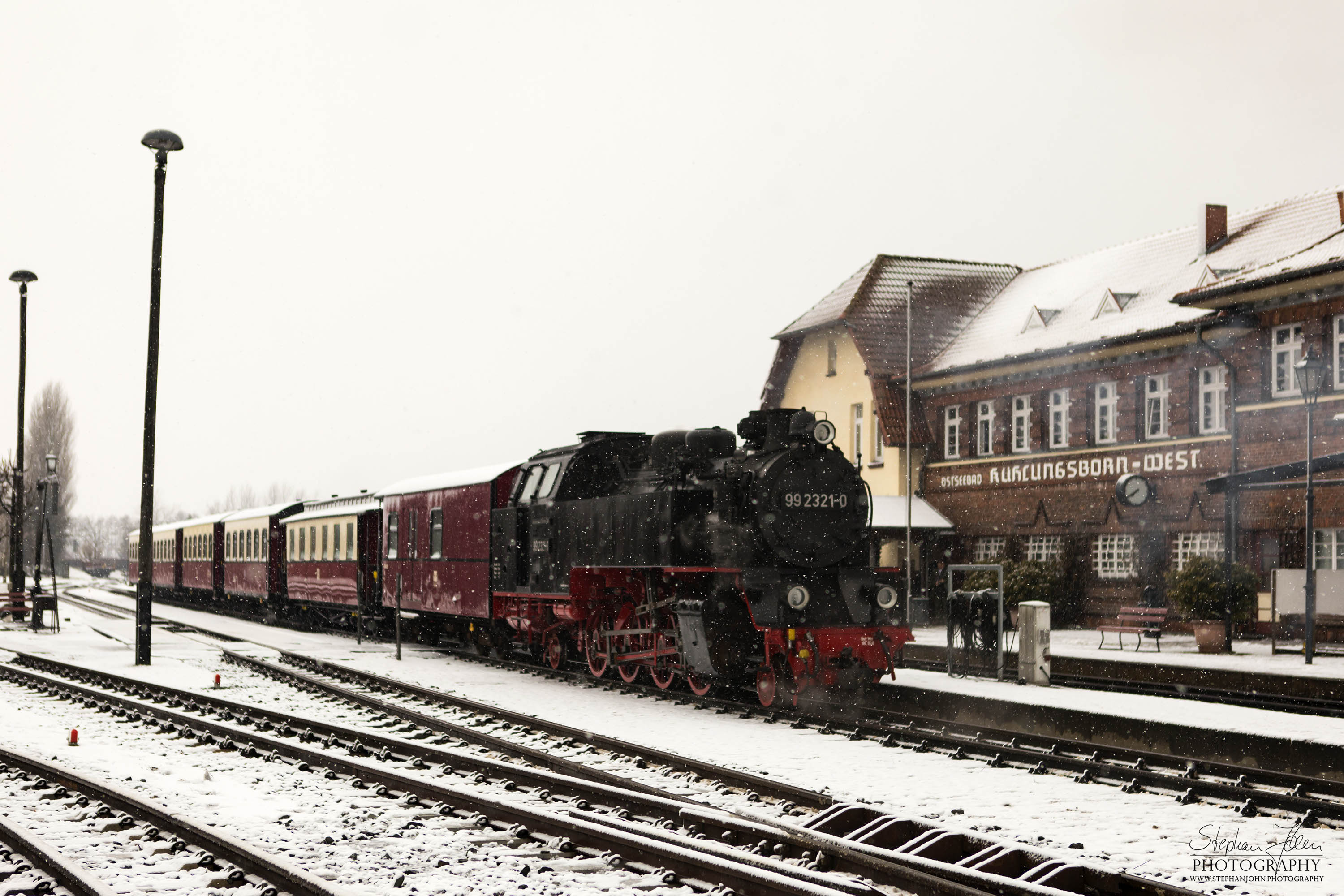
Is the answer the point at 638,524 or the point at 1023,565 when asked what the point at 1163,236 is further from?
the point at 638,524

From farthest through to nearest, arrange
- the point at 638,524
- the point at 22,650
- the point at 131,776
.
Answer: the point at 22,650, the point at 638,524, the point at 131,776

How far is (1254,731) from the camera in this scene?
33.7ft

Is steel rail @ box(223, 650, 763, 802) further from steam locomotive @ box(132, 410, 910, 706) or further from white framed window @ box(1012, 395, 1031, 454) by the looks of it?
white framed window @ box(1012, 395, 1031, 454)

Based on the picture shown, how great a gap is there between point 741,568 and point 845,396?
22581mm

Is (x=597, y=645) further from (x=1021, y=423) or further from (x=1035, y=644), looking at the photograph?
(x=1021, y=423)

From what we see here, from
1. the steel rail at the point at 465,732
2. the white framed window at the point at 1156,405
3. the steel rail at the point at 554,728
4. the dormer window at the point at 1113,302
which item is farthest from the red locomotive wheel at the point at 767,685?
the dormer window at the point at 1113,302

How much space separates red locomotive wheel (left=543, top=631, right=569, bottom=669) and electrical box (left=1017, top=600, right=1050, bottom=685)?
575cm

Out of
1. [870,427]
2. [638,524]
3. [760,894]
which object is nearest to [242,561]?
[870,427]

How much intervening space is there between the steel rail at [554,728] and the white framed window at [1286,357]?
658 inches

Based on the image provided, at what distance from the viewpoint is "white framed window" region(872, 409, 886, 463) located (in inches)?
1337

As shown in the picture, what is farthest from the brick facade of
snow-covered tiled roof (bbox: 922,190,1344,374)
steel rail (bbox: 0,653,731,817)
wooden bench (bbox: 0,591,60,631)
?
wooden bench (bbox: 0,591,60,631)

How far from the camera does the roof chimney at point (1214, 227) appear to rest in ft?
94.3

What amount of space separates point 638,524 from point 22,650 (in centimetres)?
1141

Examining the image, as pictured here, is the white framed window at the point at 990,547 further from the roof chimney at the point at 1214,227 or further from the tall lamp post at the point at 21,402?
the tall lamp post at the point at 21,402
